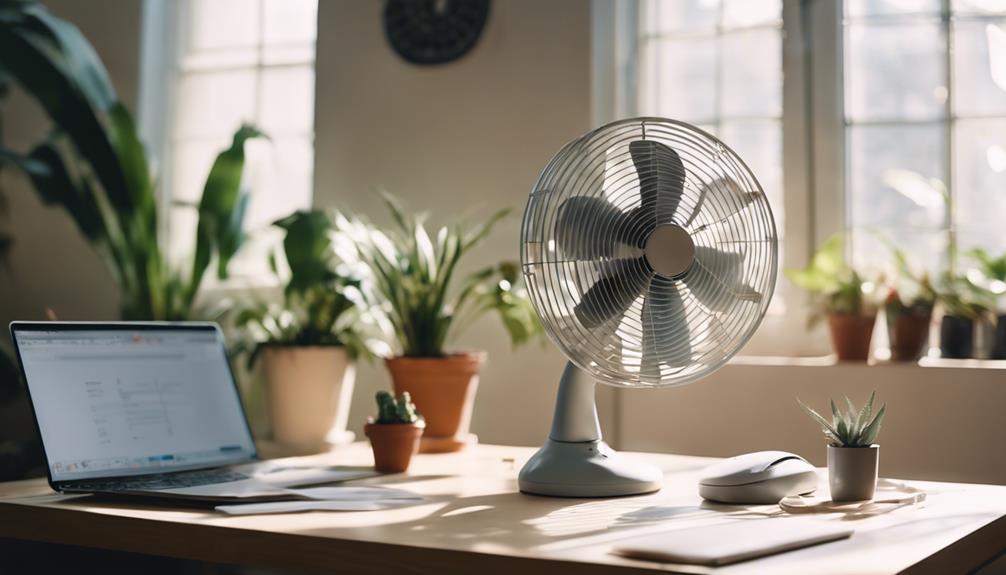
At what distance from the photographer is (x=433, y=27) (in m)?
2.79

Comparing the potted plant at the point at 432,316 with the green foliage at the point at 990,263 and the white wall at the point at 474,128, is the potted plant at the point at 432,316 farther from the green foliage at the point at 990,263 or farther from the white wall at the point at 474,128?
the green foliage at the point at 990,263

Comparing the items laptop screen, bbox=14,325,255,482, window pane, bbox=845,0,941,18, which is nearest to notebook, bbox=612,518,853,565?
laptop screen, bbox=14,325,255,482

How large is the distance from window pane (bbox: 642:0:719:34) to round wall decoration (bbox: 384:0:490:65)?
1.51ft

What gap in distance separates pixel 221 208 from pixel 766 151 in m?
1.49

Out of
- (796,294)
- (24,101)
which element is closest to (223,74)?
(24,101)

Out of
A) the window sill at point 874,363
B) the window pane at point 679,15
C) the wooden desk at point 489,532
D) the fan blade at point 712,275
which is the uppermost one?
the window pane at point 679,15

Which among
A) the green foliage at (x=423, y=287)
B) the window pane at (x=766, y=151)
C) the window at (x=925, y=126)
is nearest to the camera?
A: the green foliage at (x=423, y=287)

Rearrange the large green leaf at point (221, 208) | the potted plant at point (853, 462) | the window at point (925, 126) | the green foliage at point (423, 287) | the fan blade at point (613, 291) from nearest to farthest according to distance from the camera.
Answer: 1. the potted plant at point (853, 462)
2. the fan blade at point (613, 291)
3. the green foliage at point (423, 287)
4. the window at point (925, 126)
5. the large green leaf at point (221, 208)

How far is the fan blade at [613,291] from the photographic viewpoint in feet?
4.70

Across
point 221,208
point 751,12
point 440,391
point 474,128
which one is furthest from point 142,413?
point 751,12

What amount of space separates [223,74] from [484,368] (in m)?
1.49

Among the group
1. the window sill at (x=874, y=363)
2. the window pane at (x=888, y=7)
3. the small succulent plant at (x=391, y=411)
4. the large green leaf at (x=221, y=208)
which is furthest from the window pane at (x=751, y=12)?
the small succulent plant at (x=391, y=411)

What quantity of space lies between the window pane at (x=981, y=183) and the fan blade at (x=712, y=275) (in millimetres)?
1290

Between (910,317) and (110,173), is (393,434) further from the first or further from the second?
(110,173)
